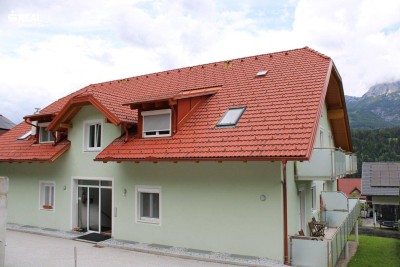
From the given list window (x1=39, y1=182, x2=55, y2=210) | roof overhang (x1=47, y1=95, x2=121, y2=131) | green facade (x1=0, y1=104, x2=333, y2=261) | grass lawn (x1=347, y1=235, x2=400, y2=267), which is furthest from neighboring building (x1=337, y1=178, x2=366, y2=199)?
roof overhang (x1=47, y1=95, x2=121, y2=131)

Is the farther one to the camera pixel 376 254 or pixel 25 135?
pixel 25 135

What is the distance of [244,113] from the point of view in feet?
45.9

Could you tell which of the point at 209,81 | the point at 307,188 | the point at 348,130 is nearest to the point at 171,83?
the point at 209,81

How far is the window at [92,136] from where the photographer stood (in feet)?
55.4

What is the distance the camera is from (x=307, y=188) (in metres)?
15.4

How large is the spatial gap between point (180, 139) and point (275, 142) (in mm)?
3727

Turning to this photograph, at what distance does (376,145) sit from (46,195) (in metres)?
→ 94.0

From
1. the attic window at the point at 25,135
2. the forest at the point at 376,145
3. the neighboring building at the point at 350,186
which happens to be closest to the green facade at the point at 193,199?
the attic window at the point at 25,135

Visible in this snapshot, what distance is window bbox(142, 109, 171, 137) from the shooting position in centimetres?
1484

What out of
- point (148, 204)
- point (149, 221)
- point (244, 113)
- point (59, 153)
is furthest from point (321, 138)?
point (59, 153)

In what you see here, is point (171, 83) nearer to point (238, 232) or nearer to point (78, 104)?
point (78, 104)

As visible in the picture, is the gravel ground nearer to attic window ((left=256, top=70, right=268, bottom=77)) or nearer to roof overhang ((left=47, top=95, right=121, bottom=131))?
roof overhang ((left=47, top=95, right=121, bottom=131))

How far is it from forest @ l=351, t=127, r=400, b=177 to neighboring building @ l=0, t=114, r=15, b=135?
7462 cm

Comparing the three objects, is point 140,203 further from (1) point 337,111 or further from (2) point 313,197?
(1) point 337,111
